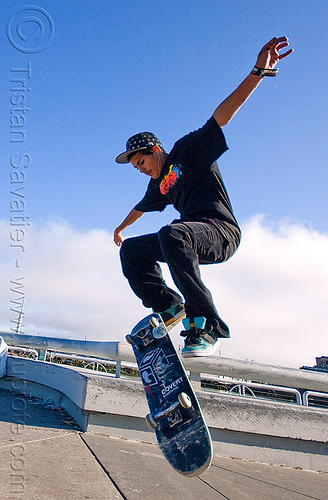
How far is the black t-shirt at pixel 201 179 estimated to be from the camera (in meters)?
2.93

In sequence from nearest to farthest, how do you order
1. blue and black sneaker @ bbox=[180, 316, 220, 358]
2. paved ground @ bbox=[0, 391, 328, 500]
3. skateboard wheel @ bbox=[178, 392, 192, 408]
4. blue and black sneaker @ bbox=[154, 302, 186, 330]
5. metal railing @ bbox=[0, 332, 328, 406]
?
paved ground @ bbox=[0, 391, 328, 500] < skateboard wheel @ bbox=[178, 392, 192, 408] < blue and black sneaker @ bbox=[180, 316, 220, 358] < blue and black sneaker @ bbox=[154, 302, 186, 330] < metal railing @ bbox=[0, 332, 328, 406]

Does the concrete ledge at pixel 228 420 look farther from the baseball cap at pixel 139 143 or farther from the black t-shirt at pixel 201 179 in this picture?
the baseball cap at pixel 139 143

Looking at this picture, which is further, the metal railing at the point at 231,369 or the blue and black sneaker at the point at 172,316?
the metal railing at the point at 231,369

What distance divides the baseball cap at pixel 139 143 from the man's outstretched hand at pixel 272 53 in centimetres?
110

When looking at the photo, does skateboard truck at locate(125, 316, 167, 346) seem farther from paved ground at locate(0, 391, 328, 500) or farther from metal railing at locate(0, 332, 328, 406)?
metal railing at locate(0, 332, 328, 406)

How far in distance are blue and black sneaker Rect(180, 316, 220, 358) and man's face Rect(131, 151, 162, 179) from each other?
143 cm

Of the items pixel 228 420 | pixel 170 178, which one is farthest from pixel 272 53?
pixel 228 420

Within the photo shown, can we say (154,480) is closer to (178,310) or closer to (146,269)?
(178,310)

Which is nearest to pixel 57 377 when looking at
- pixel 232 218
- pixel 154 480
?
pixel 154 480

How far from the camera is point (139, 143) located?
10.6ft

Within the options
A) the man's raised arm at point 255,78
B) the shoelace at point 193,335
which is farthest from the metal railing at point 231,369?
the man's raised arm at point 255,78

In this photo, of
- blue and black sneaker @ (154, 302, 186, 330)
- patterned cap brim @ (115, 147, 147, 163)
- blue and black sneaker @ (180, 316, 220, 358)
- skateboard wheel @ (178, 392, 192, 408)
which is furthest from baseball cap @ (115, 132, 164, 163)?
skateboard wheel @ (178, 392, 192, 408)

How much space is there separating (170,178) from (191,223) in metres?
0.64

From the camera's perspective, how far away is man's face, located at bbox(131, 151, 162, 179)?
3287mm
